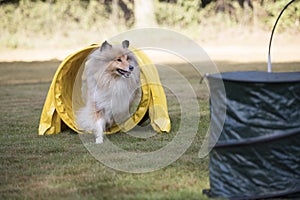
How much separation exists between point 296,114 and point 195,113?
407cm

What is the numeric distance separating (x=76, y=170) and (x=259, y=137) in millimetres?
1769

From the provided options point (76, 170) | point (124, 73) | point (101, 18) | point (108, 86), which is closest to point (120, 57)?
point (124, 73)

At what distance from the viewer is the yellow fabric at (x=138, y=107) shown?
603cm

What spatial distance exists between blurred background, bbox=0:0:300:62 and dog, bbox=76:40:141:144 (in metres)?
12.7

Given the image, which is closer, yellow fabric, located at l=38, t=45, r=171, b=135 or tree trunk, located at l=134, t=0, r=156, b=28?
yellow fabric, located at l=38, t=45, r=171, b=135

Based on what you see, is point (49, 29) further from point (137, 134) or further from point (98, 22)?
point (137, 134)

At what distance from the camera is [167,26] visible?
2275 cm

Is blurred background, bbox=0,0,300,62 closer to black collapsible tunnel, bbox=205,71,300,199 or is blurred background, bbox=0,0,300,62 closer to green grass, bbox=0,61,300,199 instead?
green grass, bbox=0,61,300,199

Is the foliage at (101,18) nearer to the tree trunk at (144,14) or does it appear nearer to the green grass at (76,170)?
the tree trunk at (144,14)

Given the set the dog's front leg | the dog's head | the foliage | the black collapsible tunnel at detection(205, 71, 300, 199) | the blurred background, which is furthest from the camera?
the foliage

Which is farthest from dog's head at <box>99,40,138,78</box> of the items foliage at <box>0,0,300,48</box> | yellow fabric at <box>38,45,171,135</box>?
foliage at <box>0,0,300,48</box>

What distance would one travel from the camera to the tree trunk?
22375 mm

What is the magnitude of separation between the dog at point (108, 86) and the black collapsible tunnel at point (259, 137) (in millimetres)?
2563

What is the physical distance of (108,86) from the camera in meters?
6.02
